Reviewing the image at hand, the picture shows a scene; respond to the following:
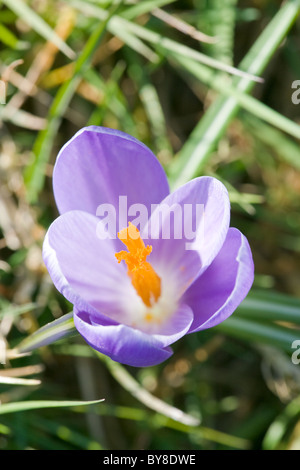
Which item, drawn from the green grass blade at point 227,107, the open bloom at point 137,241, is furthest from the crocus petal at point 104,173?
the green grass blade at point 227,107

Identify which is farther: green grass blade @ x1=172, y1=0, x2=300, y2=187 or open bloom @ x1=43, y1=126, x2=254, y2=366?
green grass blade @ x1=172, y1=0, x2=300, y2=187

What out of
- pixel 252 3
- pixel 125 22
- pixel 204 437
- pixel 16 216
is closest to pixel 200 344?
pixel 204 437

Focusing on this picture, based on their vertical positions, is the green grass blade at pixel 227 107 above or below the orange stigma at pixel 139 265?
above

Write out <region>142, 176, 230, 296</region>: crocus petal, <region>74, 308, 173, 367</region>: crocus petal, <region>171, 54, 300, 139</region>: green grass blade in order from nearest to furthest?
<region>74, 308, 173, 367</region>: crocus petal, <region>142, 176, 230, 296</region>: crocus petal, <region>171, 54, 300, 139</region>: green grass blade

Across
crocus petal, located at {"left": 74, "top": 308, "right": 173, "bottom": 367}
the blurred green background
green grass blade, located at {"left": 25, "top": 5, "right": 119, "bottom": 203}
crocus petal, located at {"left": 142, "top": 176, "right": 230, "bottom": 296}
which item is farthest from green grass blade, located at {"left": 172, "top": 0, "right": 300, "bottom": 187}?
crocus petal, located at {"left": 74, "top": 308, "right": 173, "bottom": 367}

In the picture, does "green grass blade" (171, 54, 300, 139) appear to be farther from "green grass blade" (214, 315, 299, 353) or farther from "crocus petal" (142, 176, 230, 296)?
"green grass blade" (214, 315, 299, 353)

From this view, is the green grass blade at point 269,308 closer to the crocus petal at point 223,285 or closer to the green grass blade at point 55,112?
the crocus petal at point 223,285
